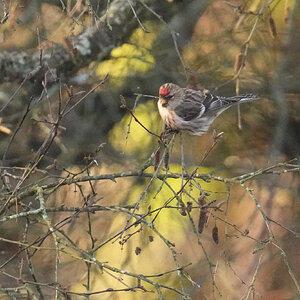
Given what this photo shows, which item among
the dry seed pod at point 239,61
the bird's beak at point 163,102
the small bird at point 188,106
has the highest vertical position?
the dry seed pod at point 239,61

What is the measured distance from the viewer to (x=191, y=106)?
3.82m

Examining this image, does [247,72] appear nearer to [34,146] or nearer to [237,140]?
[237,140]

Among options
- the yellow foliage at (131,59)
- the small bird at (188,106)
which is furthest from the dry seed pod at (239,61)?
the yellow foliage at (131,59)

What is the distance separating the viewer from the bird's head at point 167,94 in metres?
3.64

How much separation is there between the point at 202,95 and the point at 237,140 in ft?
5.03

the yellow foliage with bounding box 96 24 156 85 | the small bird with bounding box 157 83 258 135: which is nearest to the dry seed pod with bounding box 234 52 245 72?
the small bird with bounding box 157 83 258 135

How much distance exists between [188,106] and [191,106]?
31 millimetres

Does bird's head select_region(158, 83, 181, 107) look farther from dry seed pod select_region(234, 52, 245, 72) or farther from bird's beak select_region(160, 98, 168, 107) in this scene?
dry seed pod select_region(234, 52, 245, 72)

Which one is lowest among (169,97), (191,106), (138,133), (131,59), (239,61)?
(138,133)

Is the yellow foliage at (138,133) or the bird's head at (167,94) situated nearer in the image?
the bird's head at (167,94)

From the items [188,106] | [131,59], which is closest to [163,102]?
[188,106]

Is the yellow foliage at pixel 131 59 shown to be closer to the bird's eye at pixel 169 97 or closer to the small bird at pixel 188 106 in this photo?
the small bird at pixel 188 106

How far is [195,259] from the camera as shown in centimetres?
548

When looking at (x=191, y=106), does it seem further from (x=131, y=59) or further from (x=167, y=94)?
(x=131, y=59)
